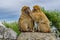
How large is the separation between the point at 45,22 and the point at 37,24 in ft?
0.71

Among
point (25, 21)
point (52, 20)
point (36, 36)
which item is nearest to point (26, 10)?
point (25, 21)

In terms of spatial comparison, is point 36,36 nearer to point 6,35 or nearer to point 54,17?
point 6,35

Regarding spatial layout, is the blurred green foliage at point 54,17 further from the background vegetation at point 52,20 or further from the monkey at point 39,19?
the monkey at point 39,19

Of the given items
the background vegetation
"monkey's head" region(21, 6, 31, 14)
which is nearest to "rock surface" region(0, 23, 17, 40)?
"monkey's head" region(21, 6, 31, 14)

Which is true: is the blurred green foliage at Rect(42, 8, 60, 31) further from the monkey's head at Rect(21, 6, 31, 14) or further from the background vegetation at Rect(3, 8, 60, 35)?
the monkey's head at Rect(21, 6, 31, 14)

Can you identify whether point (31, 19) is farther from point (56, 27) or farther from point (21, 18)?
point (56, 27)

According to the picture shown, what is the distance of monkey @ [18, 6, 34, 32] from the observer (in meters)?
5.88

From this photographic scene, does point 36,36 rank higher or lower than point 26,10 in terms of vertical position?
lower

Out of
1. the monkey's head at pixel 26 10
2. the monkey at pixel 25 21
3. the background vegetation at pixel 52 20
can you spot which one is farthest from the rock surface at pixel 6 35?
the background vegetation at pixel 52 20

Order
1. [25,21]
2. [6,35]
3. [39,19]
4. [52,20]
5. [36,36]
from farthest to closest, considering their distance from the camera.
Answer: [52,20] → [6,35] → [25,21] → [39,19] → [36,36]

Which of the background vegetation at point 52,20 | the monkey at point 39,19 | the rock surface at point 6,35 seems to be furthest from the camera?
the background vegetation at point 52,20

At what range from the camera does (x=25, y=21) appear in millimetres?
5973

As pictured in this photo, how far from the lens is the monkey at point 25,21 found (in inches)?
231

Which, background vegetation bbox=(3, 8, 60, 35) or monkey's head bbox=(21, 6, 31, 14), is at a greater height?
monkey's head bbox=(21, 6, 31, 14)
